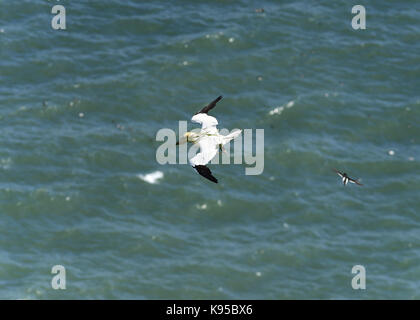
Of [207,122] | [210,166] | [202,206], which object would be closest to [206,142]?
[207,122]

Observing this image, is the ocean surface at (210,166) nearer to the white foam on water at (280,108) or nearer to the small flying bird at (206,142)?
the white foam on water at (280,108)

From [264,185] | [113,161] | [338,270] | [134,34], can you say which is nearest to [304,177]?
[264,185]

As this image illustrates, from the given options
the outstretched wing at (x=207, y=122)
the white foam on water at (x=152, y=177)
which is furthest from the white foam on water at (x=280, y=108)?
the outstretched wing at (x=207, y=122)

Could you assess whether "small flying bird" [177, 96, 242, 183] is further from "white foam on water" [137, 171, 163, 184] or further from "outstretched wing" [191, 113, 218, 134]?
"white foam on water" [137, 171, 163, 184]

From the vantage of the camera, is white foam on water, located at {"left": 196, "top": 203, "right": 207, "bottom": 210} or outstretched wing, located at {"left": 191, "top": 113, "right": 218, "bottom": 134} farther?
white foam on water, located at {"left": 196, "top": 203, "right": 207, "bottom": 210}

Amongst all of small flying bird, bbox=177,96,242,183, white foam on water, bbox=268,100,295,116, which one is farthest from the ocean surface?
small flying bird, bbox=177,96,242,183
